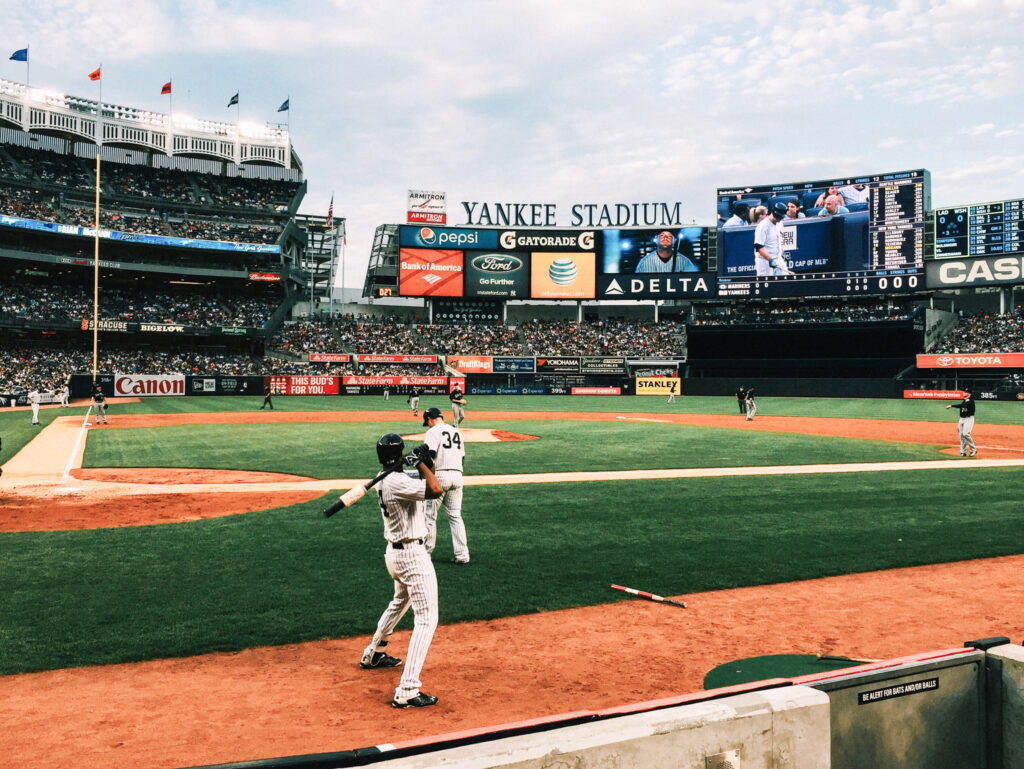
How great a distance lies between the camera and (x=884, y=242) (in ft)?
184

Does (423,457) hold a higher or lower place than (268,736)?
higher

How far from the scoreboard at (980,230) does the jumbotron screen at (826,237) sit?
2029mm

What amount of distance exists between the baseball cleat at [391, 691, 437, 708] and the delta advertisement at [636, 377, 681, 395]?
55519 millimetres

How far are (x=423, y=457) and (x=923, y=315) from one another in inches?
2398

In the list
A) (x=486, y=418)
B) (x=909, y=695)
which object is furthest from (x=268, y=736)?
(x=486, y=418)

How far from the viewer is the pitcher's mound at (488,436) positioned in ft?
81.8

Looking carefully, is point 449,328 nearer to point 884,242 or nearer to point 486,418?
point 486,418

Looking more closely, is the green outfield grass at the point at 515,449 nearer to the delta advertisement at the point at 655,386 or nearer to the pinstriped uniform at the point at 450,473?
the pinstriped uniform at the point at 450,473

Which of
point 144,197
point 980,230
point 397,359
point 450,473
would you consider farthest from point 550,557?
point 144,197

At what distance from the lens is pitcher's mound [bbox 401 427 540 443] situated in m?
24.9

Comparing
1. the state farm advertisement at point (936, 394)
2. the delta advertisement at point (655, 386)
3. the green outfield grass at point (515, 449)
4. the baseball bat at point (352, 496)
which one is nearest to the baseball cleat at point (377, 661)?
the baseball bat at point (352, 496)

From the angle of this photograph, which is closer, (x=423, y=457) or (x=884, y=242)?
(x=423, y=457)

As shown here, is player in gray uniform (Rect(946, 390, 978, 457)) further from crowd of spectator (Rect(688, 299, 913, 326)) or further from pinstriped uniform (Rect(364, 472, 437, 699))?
crowd of spectator (Rect(688, 299, 913, 326))

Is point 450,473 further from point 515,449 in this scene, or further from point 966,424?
point 966,424
